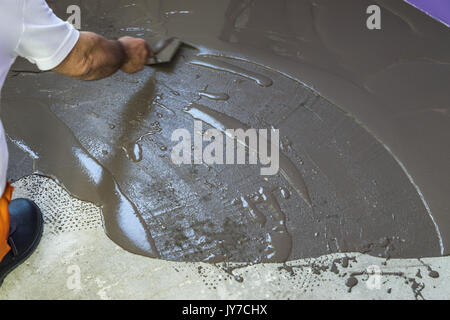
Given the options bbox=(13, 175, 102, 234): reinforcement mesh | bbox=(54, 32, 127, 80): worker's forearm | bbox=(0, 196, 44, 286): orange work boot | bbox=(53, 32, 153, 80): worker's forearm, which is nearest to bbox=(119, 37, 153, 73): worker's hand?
bbox=(53, 32, 153, 80): worker's forearm

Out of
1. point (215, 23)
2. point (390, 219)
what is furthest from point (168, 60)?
point (390, 219)

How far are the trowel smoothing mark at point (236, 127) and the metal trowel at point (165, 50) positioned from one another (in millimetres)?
311

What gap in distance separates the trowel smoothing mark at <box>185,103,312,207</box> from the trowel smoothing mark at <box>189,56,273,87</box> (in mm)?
263

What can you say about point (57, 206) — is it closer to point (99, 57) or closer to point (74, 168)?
point (74, 168)

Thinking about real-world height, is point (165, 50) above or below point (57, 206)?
above

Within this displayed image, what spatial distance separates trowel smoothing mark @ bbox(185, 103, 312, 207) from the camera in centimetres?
176

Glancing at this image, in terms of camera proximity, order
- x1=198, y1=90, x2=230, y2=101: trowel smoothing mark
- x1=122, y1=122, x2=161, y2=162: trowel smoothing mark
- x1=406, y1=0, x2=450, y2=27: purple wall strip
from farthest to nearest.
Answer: x1=406, y1=0, x2=450, y2=27: purple wall strip, x1=198, y1=90, x2=230, y2=101: trowel smoothing mark, x1=122, y1=122, x2=161, y2=162: trowel smoothing mark

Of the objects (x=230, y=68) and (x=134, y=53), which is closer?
(x=134, y=53)

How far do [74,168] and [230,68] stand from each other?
87cm

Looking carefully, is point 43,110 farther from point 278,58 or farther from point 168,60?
point 278,58

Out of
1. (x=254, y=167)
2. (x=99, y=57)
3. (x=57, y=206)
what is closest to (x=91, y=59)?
(x=99, y=57)

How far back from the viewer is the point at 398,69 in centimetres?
217

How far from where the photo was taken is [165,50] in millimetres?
2219

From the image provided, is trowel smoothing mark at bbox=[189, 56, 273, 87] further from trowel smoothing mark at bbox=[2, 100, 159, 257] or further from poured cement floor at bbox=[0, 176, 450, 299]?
poured cement floor at bbox=[0, 176, 450, 299]
